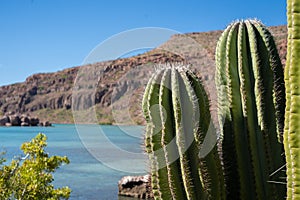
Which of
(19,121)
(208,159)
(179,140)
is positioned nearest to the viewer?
(179,140)

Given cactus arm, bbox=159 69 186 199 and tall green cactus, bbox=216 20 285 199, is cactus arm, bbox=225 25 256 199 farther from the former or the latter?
cactus arm, bbox=159 69 186 199

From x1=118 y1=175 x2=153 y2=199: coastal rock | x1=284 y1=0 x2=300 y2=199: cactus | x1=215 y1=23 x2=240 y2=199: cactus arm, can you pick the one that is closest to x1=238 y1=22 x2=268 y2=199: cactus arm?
x1=215 y1=23 x2=240 y2=199: cactus arm

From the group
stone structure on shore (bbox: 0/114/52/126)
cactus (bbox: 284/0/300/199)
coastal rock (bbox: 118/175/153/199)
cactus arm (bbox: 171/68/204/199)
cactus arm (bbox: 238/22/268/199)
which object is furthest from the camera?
stone structure on shore (bbox: 0/114/52/126)

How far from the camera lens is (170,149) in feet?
9.31

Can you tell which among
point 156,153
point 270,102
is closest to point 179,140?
point 156,153

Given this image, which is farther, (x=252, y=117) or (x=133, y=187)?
(x=133, y=187)

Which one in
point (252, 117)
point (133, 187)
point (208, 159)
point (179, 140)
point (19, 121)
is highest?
point (252, 117)

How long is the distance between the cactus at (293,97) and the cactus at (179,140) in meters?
1.12

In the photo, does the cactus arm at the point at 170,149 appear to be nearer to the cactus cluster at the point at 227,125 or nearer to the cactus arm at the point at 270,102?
the cactus cluster at the point at 227,125

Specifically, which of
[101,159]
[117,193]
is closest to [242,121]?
[117,193]

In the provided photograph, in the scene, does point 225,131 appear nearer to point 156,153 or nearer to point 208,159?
point 208,159

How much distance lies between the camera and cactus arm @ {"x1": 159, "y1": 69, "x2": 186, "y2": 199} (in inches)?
112

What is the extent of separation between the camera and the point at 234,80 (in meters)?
3.23

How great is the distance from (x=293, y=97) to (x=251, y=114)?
154 cm
